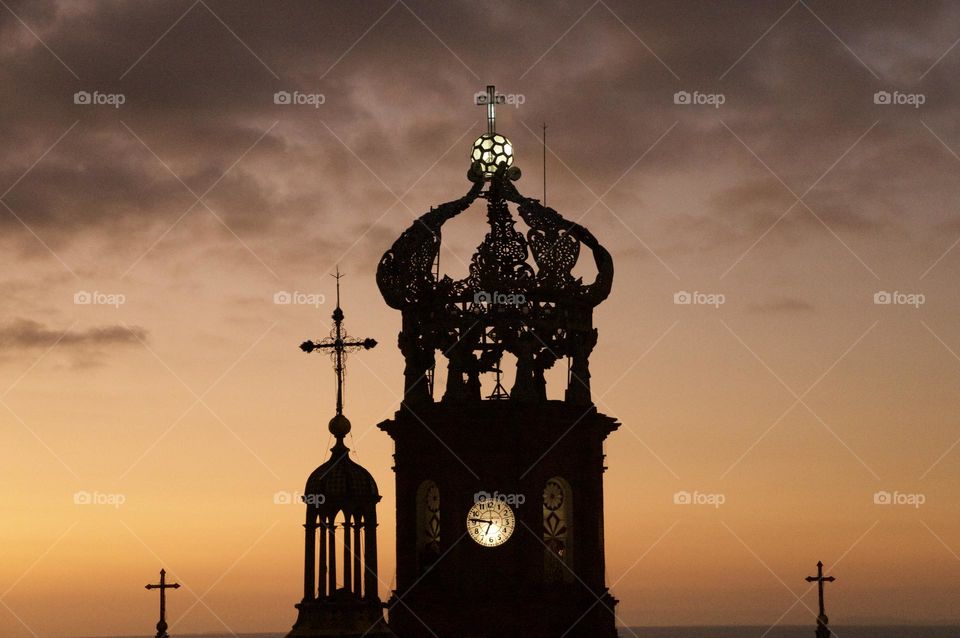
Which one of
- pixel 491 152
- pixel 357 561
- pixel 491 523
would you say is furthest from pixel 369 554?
pixel 491 152

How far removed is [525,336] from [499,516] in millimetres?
6082

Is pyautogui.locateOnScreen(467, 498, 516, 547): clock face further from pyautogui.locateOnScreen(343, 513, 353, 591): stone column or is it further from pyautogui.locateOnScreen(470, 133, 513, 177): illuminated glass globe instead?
pyautogui.locateOnScreen(470, 133, 513, 177): illuminated glass globe

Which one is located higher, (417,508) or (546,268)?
(546,268)

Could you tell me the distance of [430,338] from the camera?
94.5m

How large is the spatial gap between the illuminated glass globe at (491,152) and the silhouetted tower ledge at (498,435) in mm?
68

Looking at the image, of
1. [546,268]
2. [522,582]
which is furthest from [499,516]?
[546,268]

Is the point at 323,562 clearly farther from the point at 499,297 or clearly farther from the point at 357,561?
the point at 499,297

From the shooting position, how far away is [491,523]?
9319 centimetres

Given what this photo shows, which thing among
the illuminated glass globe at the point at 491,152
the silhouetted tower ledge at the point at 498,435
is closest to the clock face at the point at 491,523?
the silhouetted tower ledge at the point at 498,435

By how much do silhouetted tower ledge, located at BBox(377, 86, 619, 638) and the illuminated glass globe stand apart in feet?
0.22

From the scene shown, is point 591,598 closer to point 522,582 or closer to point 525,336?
point 522,582

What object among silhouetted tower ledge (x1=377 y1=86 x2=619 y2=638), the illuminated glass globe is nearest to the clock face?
silhouetted tower ledge (x1=377 y1=86 x2=619 y2=638)

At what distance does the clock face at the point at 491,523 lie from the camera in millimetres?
93062

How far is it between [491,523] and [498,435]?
2952 millimetres
